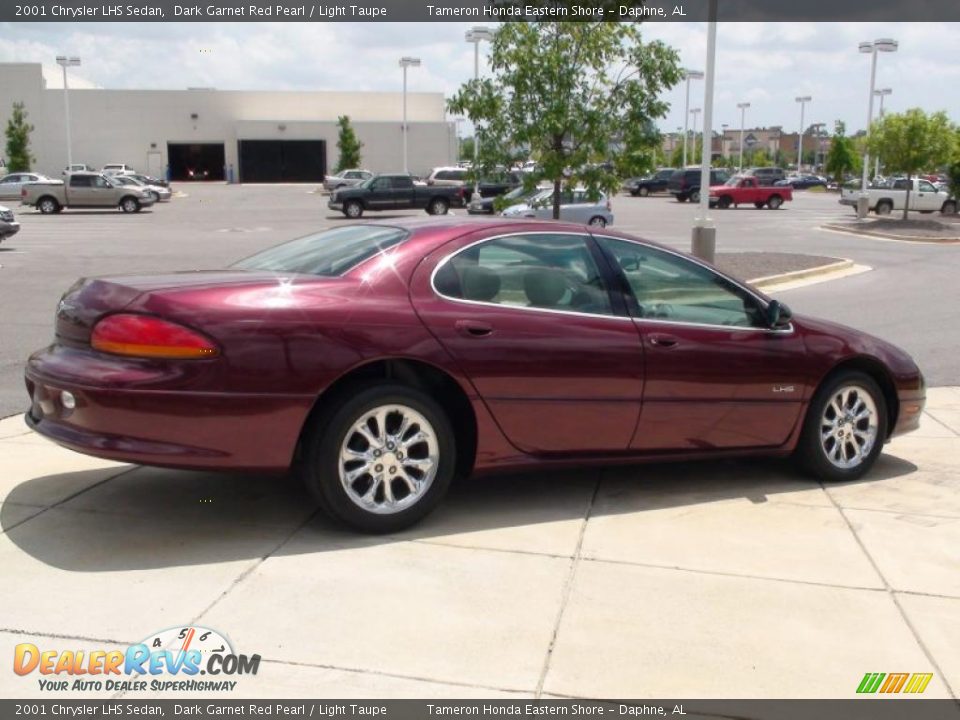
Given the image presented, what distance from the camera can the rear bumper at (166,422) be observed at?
180 inches

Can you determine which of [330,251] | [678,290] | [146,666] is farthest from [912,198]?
[146,666]

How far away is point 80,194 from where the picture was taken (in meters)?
42.7

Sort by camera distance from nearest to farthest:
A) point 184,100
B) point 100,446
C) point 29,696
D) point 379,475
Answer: point 29,696 → point 100,446 → point 379,475 → point 184,100

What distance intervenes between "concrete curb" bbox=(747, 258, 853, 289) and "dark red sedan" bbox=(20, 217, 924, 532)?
1161 centimetres

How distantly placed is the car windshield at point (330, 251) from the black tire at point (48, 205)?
131 ft

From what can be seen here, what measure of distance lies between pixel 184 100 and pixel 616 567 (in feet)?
258

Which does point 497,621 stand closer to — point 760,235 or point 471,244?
point 471,244

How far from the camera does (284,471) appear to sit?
4867 mm

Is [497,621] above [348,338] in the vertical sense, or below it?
below

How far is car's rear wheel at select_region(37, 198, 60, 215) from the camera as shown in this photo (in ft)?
139

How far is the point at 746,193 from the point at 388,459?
47.2 metres

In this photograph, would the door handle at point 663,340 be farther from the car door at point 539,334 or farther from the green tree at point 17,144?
the green tree at point 17,144
